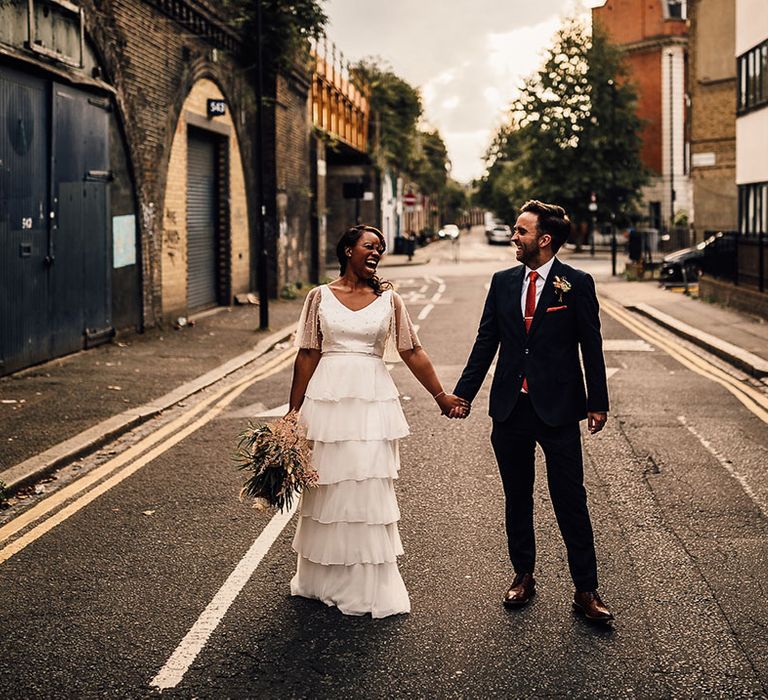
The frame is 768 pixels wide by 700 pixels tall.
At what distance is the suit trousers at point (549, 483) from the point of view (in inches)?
219

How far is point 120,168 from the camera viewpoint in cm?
1819

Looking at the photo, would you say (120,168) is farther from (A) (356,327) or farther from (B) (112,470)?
(A) (356,327)

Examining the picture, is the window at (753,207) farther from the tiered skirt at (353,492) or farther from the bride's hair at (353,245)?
the tiered skirt at (353,492)

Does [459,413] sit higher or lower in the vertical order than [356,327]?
lower

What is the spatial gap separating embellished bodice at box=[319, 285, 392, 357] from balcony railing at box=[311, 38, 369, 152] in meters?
26.3

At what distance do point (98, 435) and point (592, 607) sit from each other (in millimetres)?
5999

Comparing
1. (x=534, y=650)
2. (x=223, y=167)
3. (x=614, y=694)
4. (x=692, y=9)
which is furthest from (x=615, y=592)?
(x=692, y=9)

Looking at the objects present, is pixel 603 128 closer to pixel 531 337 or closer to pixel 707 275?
pixel 707 275

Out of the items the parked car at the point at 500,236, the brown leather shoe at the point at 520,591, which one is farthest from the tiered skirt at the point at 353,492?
the parked car at the point at 500,236

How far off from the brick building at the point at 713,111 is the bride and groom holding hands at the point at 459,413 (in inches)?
1472

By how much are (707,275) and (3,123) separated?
18793mm

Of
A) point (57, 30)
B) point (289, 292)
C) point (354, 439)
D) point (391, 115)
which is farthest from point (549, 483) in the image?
point (391, 115)

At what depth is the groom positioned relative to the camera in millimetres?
5562

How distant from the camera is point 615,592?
5891 mm
